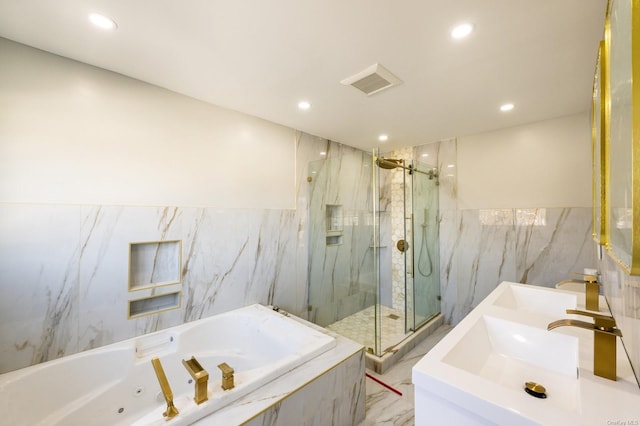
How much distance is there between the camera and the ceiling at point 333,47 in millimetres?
1264

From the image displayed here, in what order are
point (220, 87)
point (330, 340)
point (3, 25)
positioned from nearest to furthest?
point (3, 25) < point (330, 340) < point (220, 87)

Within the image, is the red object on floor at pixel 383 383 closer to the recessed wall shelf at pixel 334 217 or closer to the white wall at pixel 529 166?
the recessed wall shelf at pixel 334 217

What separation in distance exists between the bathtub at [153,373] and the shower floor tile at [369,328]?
1.01 metres

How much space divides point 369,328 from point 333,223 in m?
1.27

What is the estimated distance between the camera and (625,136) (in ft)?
1.94

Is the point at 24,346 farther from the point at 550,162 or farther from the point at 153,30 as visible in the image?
the point at 550,162

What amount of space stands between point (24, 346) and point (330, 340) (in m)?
1.83

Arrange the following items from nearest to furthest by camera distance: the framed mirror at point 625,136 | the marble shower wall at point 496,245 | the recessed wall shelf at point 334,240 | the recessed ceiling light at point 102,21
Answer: the framed mirror at point 625,136
the recessed ceiling light at point 102,21
the marble shower wall at point 496,245
the recessed wall shelf at point 334,240

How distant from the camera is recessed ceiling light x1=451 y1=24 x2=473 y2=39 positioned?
1.37m

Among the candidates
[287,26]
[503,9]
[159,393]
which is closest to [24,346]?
[159,393]

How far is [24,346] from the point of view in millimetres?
1488

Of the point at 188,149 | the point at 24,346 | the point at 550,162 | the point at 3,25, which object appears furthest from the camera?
the point at 550,162

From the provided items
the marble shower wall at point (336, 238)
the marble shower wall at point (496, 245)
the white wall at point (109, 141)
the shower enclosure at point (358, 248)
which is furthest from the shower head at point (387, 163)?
the white wall at point (109, 141)

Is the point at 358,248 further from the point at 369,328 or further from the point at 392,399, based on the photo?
the point at 392,399
